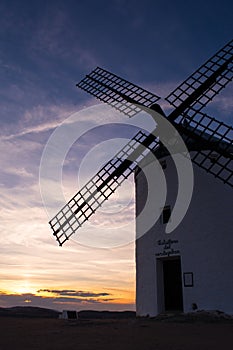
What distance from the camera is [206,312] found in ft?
46.3

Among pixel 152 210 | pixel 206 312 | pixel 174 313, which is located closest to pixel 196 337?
pixel 206 312

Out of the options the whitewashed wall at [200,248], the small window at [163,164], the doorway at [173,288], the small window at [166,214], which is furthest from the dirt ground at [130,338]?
the small window at [163,164]

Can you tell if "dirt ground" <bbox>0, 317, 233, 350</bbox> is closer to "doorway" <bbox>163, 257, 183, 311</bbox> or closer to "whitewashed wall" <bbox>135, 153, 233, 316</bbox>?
"whitewashed wall" <bbox>135, 153, 233, 316</bbox>

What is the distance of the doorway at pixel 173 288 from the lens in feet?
54.2

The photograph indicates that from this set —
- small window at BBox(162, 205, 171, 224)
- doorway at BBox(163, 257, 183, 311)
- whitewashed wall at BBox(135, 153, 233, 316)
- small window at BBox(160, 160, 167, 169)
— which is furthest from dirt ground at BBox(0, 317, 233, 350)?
small window at BBox(160, 160, 167, 169)

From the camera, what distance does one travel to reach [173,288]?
16.6m

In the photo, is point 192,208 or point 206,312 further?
point 192,208

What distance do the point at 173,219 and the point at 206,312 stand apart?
13.7ft

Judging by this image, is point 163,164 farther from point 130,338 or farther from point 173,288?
point 130,338

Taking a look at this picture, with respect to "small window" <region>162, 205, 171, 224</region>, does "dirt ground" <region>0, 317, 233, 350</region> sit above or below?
below

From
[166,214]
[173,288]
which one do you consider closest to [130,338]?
[173,288]

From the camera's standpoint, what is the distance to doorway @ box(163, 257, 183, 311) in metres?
16.5

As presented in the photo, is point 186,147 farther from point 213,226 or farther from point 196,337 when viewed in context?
point 196,337

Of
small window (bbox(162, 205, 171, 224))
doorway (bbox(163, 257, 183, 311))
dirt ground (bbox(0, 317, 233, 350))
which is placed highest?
small window (bbox(162, 205, 171, 224))
